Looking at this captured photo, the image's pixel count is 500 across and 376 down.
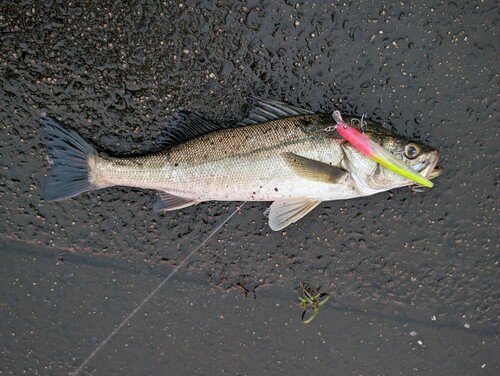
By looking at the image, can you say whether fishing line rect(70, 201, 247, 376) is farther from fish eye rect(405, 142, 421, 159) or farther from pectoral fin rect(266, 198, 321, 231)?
fish eye rect(405, 142, 421, 159)

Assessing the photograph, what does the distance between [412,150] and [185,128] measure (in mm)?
1368

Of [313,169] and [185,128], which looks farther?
[185,128]

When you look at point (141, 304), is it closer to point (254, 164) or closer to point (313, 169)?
point (254, 164)

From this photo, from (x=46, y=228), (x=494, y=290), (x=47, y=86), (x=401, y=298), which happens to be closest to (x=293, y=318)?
(x=401, y=298)

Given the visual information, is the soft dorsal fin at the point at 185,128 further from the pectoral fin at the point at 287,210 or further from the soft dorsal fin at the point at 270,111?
the pectoral fin at the point at 287,210

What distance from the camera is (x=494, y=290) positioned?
305 centimetres

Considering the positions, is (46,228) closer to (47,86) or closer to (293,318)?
(47,86)

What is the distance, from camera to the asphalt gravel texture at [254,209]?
2869 millimetres

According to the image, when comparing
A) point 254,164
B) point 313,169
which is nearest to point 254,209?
point 254,164

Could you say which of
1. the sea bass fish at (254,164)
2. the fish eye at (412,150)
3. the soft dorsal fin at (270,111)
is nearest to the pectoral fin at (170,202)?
the sea bass fish at (254,164)

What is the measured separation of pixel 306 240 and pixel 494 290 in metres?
1.35

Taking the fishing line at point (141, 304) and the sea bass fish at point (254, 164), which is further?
the fishing line at point (141, 304)

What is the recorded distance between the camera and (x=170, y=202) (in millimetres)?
2758

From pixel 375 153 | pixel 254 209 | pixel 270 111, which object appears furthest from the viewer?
pixel 254 209
